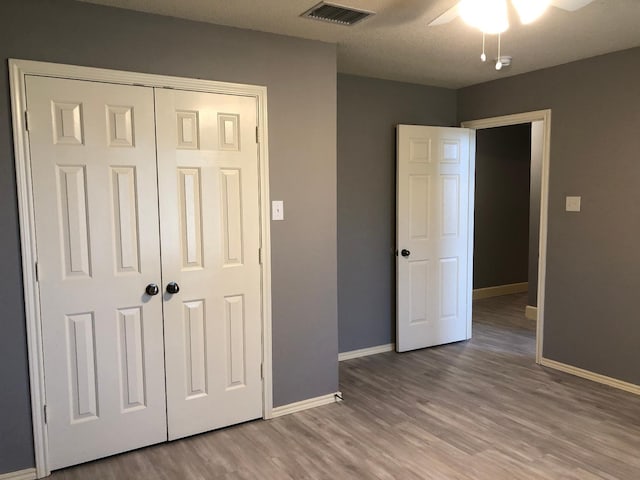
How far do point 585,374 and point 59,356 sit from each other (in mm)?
3685

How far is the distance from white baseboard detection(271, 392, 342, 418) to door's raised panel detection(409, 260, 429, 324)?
1318 millimetres

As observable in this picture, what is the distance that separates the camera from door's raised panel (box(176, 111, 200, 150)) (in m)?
2.81

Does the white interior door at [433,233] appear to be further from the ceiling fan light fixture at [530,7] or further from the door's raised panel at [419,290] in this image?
the ceiling fan light fixture at [530,7]

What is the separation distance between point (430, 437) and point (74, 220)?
2348 mm

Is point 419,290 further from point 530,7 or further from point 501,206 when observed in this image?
point 501,206

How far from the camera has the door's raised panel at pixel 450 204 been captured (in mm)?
4590

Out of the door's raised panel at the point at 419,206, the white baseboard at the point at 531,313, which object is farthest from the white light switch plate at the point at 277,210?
the white baseboard at the point at 531,313

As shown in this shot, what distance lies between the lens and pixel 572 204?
3.88 metres

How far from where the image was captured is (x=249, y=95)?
3.00m

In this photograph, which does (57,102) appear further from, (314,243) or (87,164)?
(314,243)

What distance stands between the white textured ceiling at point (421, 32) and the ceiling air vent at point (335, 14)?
5 cm

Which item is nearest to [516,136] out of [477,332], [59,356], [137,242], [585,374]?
[477,332]

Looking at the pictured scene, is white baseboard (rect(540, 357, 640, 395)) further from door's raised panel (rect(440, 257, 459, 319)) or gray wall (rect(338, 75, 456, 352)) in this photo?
gray wall (rect(338, 75, 456, 352))

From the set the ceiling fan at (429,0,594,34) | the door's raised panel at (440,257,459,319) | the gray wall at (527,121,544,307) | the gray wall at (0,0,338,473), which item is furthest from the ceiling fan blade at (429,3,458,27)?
the gray wall at (527,121,544,307)
